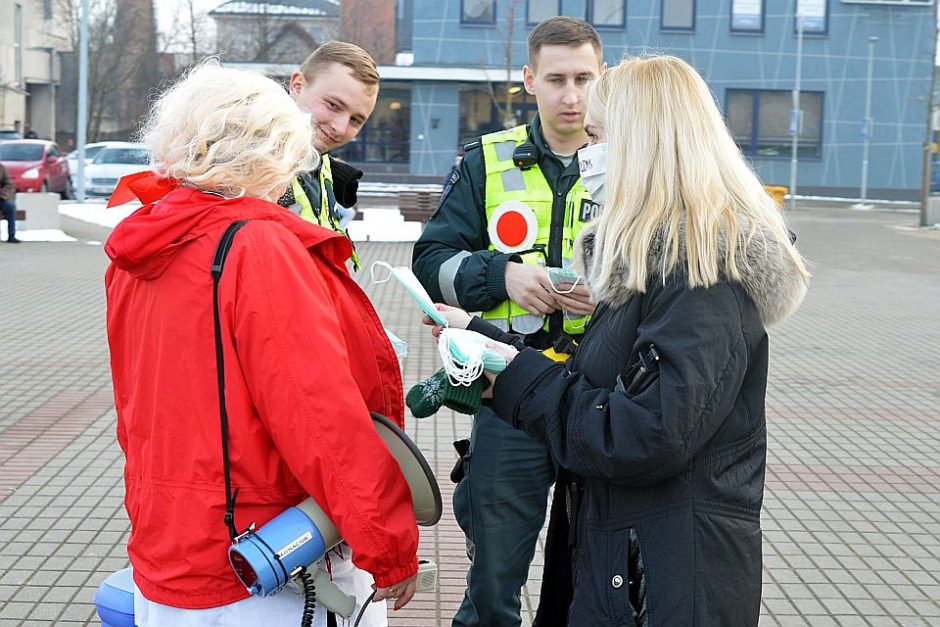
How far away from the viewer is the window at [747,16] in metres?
40.9

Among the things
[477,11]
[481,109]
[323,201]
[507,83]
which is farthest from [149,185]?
[481,109]

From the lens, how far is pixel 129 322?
244 cm

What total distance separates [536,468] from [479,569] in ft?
1.13

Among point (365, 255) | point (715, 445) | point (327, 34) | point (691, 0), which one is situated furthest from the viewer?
point (327, 34)

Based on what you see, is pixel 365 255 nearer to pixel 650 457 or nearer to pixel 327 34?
pixel 650 457

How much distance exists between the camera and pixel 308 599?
2377 millimetres

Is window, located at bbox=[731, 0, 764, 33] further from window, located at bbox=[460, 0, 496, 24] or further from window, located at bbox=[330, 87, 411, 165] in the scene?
window, located at bbox=[330, 87, 411, 165]

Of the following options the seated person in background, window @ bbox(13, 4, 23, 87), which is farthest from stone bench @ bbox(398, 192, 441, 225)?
window @ bbox(13, 4, 23, 87)

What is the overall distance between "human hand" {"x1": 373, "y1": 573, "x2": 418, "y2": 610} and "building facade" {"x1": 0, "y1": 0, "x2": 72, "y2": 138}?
48.2 metres

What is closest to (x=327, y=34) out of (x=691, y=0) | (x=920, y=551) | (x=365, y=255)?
(x=691, y=0)

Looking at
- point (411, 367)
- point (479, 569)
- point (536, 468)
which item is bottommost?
point (411, 367)

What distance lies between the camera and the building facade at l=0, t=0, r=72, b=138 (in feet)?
155

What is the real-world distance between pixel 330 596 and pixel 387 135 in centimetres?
4179

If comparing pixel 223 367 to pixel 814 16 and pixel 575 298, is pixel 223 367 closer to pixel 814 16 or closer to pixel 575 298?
pixel 575 298
